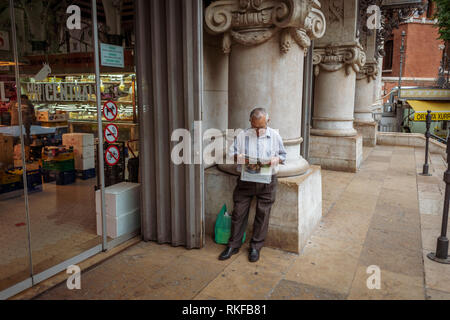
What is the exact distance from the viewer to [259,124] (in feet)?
13.6

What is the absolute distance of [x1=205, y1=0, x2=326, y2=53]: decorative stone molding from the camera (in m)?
4.23

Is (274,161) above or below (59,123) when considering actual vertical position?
below

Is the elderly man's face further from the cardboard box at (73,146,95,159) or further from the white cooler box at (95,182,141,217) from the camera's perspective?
the cardboard box at (73,146,95,159)

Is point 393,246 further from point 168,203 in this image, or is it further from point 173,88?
point 173,88

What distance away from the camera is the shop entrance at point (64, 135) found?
4406 millimetres

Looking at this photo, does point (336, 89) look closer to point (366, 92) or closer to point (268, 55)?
point (268, 55)

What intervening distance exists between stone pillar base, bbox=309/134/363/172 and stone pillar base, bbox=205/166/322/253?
4604 mm

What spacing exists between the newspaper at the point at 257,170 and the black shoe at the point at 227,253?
3.02 feet

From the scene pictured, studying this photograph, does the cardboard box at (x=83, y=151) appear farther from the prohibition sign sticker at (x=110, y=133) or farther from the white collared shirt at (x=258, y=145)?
the white collared shirt at (x=258, y=145)

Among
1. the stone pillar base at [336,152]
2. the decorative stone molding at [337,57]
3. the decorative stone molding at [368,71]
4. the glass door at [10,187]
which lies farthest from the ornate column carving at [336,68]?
the glass door at [10,187]

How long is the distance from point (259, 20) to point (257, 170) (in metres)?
1.84

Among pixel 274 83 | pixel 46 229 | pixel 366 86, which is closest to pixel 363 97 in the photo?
pixel 366 86

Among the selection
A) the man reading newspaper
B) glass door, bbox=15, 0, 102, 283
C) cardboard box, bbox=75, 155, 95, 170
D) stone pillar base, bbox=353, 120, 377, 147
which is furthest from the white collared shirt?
stone pillar base, bbox=353, 120, 377, 147
